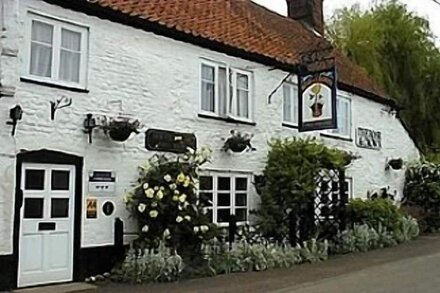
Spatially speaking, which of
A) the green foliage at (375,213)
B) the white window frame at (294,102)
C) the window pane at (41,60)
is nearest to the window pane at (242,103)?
the white window frame at (294,102)

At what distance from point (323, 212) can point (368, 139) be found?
560 centimetres

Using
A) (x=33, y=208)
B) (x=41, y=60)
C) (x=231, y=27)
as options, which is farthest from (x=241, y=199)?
(x=41, y=60)

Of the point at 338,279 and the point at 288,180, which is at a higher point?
the point at 288,180

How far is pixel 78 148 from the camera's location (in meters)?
12.1

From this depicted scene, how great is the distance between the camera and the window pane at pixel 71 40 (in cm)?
1223

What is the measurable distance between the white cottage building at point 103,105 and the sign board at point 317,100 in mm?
1055

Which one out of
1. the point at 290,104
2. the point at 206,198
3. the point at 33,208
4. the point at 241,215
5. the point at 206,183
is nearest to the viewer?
the point at 33,208

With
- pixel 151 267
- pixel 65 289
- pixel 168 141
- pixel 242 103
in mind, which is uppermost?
pixel 242 103

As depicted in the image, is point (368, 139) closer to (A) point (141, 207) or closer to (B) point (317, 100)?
(B) point (317, 100)

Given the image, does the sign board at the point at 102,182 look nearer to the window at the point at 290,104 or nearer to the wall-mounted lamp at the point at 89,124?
→ the wall-mounted lamp at the point at 89,124

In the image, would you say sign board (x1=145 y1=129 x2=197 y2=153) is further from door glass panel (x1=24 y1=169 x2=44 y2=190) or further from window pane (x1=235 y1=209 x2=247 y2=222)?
door glass panel (x1=24 y1=169 x2=44 y2=190)

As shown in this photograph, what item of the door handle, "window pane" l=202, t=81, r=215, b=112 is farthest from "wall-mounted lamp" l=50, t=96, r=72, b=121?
"window pane" l=202, t=81, r=215, b=112

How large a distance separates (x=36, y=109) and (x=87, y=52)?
171 centimetres

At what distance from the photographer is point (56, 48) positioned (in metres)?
12.0
